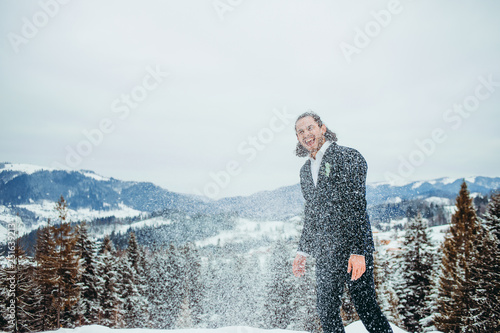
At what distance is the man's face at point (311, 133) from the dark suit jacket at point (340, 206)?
0.18 m

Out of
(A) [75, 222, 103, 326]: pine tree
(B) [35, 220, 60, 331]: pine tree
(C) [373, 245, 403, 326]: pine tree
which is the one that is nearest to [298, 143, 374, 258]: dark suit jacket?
(C) [373, 245, 403, 326]: pine tree

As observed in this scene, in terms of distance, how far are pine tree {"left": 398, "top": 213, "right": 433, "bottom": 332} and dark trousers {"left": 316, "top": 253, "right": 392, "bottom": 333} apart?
2291 cm

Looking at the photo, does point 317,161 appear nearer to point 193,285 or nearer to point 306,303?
point 306,303

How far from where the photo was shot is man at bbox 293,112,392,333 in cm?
235

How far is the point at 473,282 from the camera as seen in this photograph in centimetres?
1427

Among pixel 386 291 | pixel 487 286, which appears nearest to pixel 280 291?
pixel 386 291

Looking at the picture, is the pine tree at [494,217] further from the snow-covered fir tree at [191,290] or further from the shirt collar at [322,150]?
the snow-covered fir tree at [191,290]

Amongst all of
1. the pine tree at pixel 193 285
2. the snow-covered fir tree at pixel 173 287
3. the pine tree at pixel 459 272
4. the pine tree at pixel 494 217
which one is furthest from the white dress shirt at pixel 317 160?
the snow-covered fir tree at pixel 173 287

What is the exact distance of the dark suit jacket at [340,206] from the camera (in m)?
2.43

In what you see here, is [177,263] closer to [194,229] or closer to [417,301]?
[417,301]

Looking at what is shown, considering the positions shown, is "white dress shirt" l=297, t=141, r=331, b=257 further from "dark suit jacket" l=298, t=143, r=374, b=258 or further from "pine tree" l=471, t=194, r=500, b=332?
"pine tree" l=471, t=194, r=500, b=332

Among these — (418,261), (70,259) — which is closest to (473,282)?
(418,261)

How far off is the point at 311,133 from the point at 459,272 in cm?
2025

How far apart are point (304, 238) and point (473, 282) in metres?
17.0
